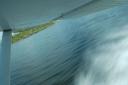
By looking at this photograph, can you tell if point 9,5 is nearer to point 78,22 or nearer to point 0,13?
point 0,13

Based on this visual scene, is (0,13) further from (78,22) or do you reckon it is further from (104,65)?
(78,22)

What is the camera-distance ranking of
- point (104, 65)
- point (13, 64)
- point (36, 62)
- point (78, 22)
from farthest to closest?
point (78, 22) < point (13, 64) < point (36, 62) < point (104, 65)

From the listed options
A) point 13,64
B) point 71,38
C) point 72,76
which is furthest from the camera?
point 71,38

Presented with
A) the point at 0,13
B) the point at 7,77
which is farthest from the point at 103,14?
the point at 0,13

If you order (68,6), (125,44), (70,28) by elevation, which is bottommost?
(70,28)

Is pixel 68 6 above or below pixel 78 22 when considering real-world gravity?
above

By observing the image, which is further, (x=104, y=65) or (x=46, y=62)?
(x=46, y=62)
